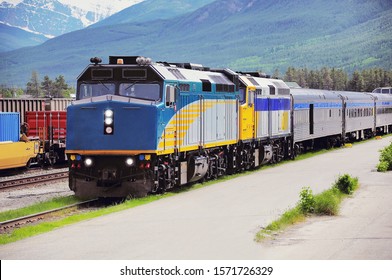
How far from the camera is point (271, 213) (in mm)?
21734

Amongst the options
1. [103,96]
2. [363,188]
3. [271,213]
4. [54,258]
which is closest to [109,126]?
[103,96]

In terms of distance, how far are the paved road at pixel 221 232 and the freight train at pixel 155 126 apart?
5.34ft

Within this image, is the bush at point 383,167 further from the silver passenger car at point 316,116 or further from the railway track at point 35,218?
the railway track at point 35,218

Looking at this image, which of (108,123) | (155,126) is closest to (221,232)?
(155,126)

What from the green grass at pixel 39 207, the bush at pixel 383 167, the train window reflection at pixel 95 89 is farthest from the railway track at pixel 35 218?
the bush at pixel 383 167

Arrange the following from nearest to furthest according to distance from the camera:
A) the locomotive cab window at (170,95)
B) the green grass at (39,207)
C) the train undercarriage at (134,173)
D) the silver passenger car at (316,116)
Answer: the green grass at (39,207) → the train undercarriage at (134,173) → the locomotive cab window at (170,95) → the silver passenger car at (316,116)

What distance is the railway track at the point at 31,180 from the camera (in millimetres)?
33656

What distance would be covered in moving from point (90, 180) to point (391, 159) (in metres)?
15.6

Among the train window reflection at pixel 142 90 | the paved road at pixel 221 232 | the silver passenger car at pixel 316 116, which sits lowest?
the paved road at pixel 221 232

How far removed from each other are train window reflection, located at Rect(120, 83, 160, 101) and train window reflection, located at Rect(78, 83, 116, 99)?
1.30ft

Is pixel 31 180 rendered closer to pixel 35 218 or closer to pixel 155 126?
pixel 155 126

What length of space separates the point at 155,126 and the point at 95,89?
93.8 inches

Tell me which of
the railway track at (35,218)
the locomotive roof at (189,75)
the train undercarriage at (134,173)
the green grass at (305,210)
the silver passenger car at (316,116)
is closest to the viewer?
the green grass at (305,210)

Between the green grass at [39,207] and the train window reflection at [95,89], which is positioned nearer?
the green grass at [39,207]
